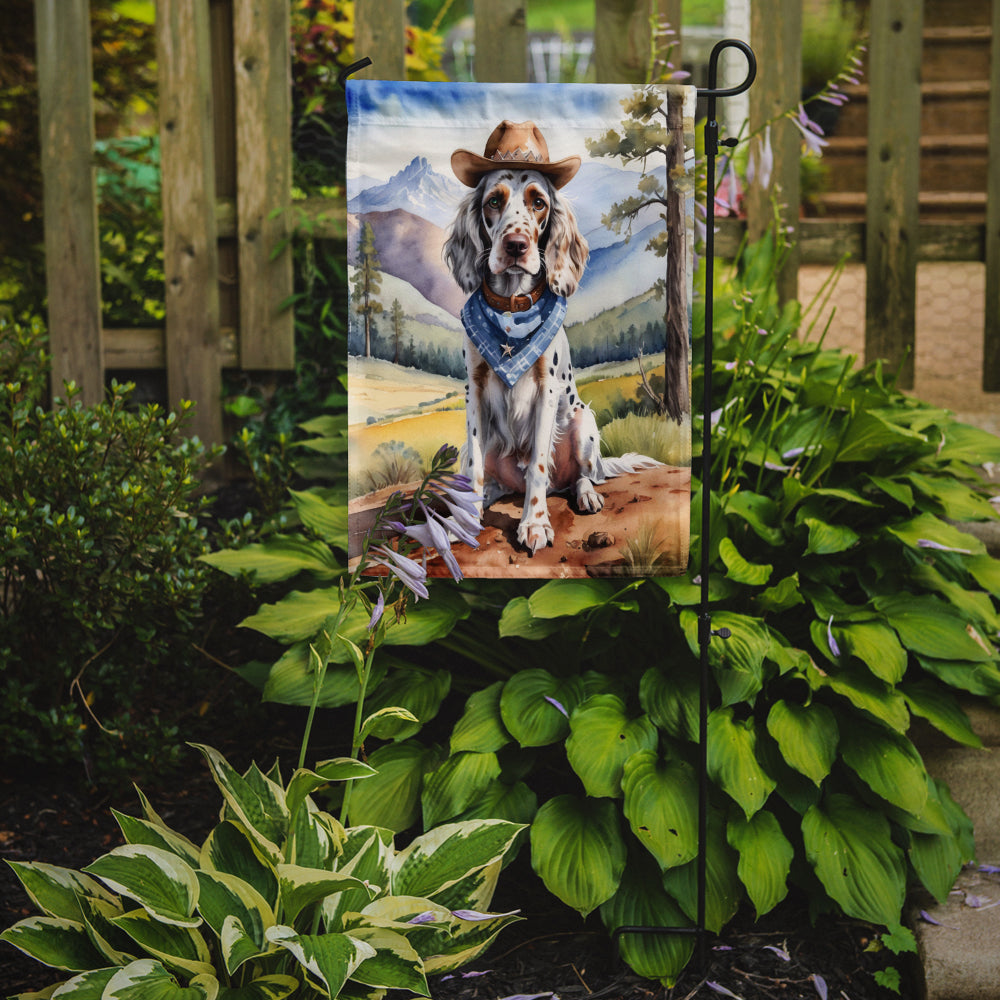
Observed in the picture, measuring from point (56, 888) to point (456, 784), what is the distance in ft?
2.33

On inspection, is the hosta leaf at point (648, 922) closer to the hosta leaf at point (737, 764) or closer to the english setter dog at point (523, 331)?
the hosta leaf at point (737, 764)

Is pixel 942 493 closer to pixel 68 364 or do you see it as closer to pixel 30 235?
pixel 68 364

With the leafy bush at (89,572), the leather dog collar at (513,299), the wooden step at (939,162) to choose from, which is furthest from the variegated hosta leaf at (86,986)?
the wooden step at (939,162)

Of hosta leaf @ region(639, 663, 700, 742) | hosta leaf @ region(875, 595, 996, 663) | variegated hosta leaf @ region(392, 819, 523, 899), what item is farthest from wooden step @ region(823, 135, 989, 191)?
variegated hosta leaf @ region(392, 819, 523, 899)

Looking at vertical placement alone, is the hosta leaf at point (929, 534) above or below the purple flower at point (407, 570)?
below

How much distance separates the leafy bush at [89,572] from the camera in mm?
2242

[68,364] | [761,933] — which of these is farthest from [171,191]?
[761,933]

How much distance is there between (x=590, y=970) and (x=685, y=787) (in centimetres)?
39

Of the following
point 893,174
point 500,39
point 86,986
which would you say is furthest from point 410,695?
point 893,174

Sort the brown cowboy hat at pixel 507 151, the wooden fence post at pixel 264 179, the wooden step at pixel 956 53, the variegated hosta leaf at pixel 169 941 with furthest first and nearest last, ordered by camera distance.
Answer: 1. the wooden step at pixel 956 53
2. the wooden fence post at pixel 264 179
3. the brown cowboy hat at pixel 507 151
4. the variegated hosta leaf at pixel 169 941

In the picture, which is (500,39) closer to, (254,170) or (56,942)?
(254,170)

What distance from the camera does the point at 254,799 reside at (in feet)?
5.55

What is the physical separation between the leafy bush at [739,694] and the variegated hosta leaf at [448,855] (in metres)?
0.15

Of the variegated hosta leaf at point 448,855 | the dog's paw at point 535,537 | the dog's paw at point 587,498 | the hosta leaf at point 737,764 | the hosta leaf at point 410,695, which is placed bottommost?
the variegated hosta leaf at point 448,855
